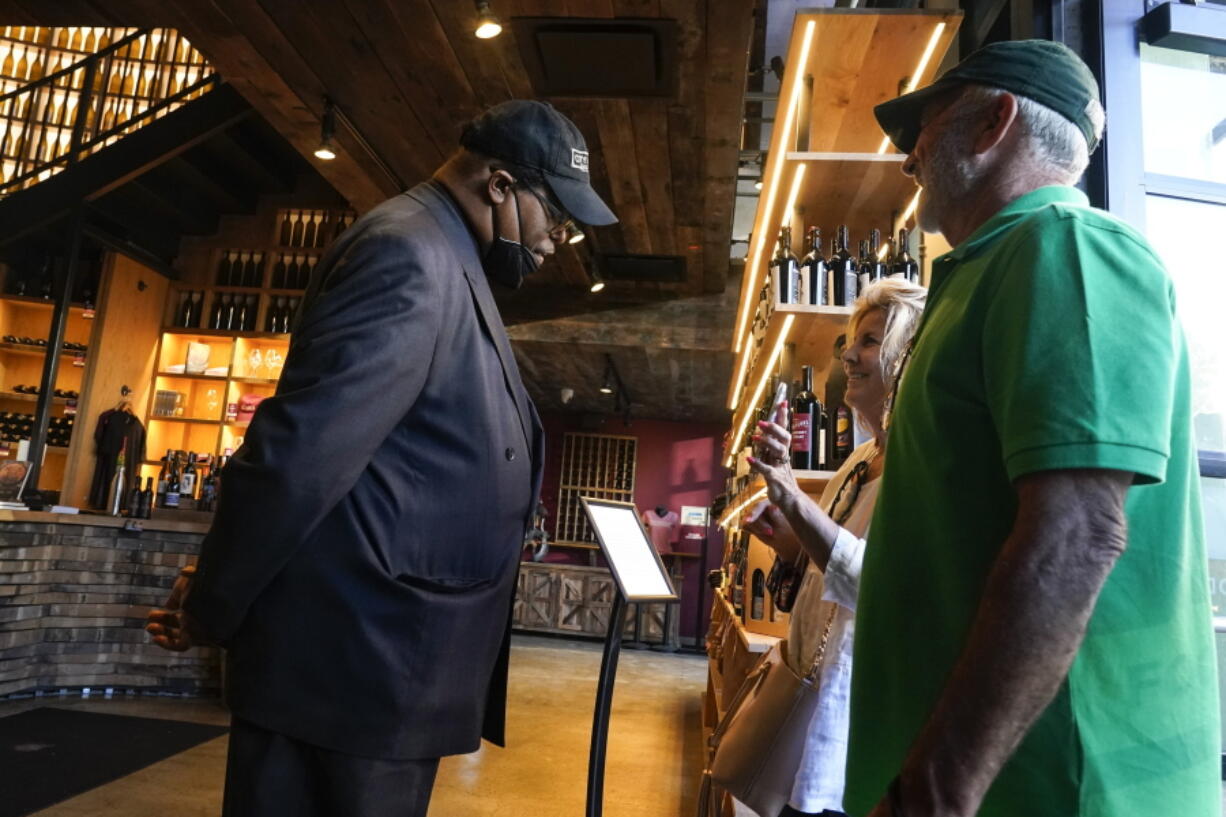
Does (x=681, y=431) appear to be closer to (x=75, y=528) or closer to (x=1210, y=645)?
(x=75, y=528)

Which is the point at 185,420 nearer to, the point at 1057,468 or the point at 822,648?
the point at 822,648

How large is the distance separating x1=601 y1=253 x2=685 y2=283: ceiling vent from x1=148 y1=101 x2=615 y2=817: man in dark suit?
5.30 meters

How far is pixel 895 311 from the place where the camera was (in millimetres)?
1814

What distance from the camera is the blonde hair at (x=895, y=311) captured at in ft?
5.84

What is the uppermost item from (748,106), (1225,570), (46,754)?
(748,106)

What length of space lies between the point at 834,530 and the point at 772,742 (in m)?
0.43

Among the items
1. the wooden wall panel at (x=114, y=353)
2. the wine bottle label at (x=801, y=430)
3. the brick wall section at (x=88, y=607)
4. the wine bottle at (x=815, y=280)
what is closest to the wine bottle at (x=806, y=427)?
the wine bottle label at (x=801, y=430)

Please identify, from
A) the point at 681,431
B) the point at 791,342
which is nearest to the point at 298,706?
the point at 791,342

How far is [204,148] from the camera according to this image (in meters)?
7.21

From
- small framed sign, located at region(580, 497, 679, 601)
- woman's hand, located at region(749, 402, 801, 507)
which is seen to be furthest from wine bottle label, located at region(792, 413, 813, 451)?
woman's hand, located at region(749, 402, 801, 507)

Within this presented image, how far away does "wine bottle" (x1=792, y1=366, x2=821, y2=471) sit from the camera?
8.89ft

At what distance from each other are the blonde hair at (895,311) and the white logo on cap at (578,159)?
77 cm

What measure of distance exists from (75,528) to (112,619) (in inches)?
23.9

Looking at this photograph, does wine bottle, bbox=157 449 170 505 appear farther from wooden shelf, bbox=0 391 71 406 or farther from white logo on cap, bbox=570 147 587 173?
white logo on cap, bbox=570 147 587 173
